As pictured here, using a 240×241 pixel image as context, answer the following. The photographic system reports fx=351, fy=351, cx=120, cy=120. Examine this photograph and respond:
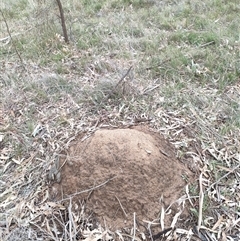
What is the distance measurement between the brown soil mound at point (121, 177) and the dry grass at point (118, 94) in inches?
4.0

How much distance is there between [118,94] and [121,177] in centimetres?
107

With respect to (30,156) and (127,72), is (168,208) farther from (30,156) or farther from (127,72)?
(127,72)

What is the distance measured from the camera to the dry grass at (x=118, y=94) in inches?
83.2

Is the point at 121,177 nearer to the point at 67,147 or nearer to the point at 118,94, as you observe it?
the point at 67,147

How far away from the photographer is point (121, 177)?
208 cm

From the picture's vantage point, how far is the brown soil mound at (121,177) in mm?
2051

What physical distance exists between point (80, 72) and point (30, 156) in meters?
1.24

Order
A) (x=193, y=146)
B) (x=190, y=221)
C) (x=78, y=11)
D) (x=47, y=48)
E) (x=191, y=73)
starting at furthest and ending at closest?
(x=78, y=11)
(x=47, y=48)
(x=191, y=73)
(x=193, y=146)
(x=190, y=221)

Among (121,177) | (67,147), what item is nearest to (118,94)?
(67,147)

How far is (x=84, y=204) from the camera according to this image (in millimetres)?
2078

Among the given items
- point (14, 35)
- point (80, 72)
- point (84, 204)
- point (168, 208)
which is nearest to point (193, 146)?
point (168, 208)

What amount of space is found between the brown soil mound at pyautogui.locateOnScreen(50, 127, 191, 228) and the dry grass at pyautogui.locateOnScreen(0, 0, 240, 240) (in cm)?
10

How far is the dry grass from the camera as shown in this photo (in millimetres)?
2113

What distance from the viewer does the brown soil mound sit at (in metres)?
2.05
